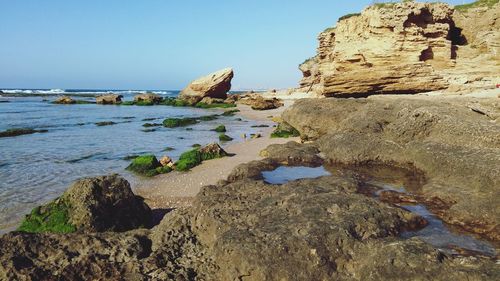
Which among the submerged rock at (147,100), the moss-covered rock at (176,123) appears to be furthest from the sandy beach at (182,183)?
the submerged rock at (147,100)

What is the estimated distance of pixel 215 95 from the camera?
2282 inches

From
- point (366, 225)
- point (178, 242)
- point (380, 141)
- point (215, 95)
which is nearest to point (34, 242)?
point (178, 242)

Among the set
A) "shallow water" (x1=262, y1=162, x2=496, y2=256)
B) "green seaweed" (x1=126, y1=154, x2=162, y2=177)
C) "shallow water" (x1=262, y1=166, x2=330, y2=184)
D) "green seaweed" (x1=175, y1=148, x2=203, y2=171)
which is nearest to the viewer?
"shallow water" (x1=262, y1=162, x2=496, y2=256)

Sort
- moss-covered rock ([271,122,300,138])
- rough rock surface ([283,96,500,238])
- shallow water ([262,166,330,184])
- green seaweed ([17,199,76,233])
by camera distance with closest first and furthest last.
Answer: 1. rough rock surface ([283,96,500,238])
2. green seaweed ([17,199,76,233])
3. shallow water ([262,166,330,184])
4. moss-covered rock ([271,122,300,138])

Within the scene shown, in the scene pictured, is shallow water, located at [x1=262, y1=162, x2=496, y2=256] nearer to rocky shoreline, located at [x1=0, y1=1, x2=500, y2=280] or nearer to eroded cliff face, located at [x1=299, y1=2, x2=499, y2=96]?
rocky shoreline, located at [x1=0, y1=1, x2=500, y2=280]

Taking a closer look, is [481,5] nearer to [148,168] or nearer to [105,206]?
[148,168]

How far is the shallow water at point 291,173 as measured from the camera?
900 cm

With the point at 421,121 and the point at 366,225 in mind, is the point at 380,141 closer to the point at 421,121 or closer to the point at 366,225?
the point at 421,121

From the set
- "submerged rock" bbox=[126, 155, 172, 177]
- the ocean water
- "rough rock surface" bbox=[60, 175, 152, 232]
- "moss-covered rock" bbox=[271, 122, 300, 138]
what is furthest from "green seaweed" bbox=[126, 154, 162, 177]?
"moss-covered rock" bbox=[271, 122, 300, 138]

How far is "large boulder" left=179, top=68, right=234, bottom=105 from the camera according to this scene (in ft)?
181

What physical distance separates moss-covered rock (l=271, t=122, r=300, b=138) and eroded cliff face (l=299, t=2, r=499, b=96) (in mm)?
3641

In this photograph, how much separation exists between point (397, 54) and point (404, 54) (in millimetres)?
418

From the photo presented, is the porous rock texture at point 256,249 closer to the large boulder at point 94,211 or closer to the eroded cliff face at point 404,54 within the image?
the large boulder at point 94,211

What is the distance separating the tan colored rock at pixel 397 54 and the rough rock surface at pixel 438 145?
14.0 ft
